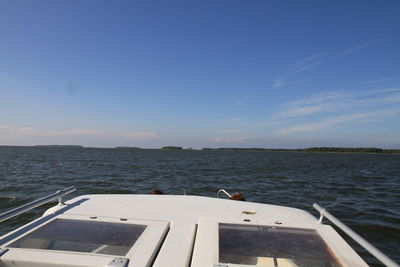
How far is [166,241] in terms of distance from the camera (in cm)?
213

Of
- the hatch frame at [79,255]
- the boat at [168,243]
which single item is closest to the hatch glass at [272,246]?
the boat at [168,243]

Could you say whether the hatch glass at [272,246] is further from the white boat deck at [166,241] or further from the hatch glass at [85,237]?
the hatch glass at [85,237]

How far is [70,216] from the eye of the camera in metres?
2.58

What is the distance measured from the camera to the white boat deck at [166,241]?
174cm

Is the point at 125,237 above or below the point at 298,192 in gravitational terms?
above

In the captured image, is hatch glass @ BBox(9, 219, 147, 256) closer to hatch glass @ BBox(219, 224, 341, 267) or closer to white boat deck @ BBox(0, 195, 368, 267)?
white boat deck @ BBox(0, 195, 368, 267)

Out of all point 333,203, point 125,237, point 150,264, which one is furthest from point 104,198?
point 333,203

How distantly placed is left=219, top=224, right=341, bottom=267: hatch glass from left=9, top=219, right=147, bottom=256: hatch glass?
34.3 inches

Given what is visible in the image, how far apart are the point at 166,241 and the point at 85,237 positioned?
815mm

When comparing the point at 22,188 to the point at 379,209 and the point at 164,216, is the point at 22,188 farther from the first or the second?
the point at 379,209

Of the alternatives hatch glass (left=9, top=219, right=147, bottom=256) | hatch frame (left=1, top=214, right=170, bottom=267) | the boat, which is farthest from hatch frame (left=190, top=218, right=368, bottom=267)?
hatch glass (left=9, top=219, right=147, bottom=256)

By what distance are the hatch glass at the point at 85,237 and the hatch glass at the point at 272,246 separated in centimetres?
87

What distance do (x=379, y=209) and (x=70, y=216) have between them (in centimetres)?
1174

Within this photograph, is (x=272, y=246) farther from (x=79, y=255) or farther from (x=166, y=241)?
(x=79, y=255)
